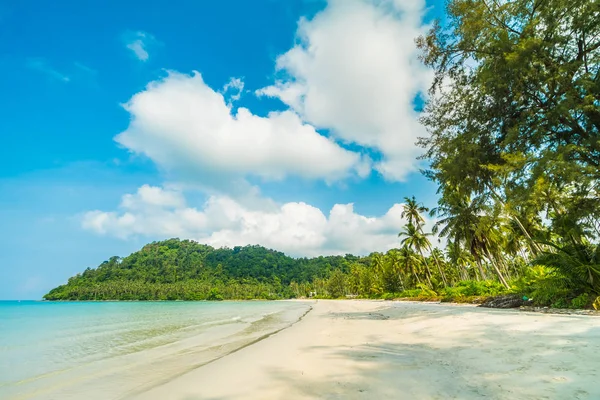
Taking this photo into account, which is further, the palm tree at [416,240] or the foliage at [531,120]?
the palm tree at [416,240]

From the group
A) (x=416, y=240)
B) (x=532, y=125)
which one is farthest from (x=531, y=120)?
(x=416, y=240)

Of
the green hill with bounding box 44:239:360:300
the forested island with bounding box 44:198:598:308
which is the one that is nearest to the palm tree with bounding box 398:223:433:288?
the forested island with bounding box 44:198:598:308

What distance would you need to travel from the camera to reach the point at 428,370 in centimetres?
424

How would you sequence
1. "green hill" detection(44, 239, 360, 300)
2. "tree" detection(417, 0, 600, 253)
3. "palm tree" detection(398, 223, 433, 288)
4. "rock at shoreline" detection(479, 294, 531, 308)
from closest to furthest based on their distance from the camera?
"tree" detection(417, 0, 600, 253), "rock at shoreline" detection(479, 294, 531, 308), "palm tree" detection(398, 223, 433, 288), "green hill" detection(44, 239, 360, 300)

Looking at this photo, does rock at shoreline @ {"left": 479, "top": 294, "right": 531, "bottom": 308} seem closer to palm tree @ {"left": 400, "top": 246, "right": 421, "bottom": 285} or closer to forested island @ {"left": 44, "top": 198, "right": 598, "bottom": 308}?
forested island @ {"left": 44, "top": 198, "right": 598, "bottom": 308}

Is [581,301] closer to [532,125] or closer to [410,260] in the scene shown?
[532,125]

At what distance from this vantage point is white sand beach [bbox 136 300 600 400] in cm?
331

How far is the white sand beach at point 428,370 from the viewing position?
3.31 m

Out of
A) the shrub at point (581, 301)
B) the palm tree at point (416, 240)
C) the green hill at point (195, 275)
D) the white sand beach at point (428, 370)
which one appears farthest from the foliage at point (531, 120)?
the green hill at point (195, 275)

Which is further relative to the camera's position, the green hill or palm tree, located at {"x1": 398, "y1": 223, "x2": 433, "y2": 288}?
the green hill

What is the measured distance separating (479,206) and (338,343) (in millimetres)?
7847

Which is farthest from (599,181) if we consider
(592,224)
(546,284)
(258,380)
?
(258,380)

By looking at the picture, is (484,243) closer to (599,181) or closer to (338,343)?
(599,181)

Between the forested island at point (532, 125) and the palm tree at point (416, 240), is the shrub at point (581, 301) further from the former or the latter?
the palm tree at point (416, 240)
